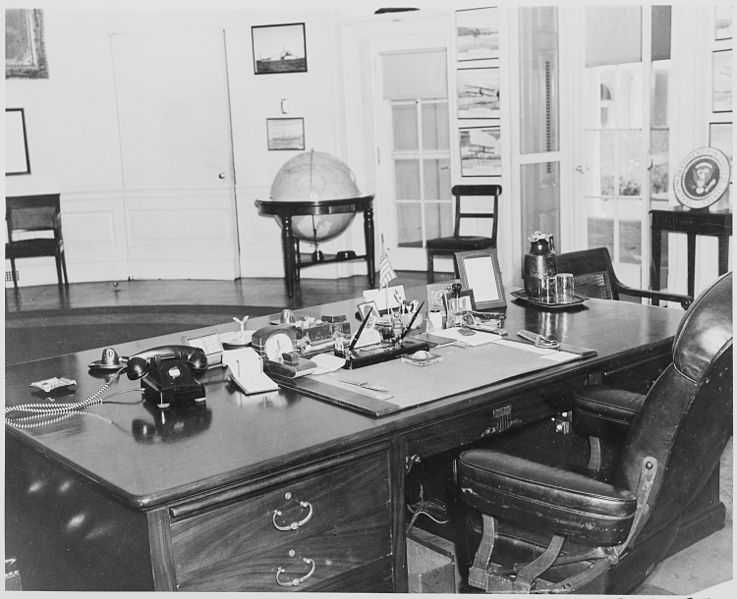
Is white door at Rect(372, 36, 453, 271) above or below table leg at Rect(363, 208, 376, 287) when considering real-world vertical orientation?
above

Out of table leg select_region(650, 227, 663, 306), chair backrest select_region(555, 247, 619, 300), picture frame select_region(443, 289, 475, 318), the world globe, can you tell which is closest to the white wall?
the world globe

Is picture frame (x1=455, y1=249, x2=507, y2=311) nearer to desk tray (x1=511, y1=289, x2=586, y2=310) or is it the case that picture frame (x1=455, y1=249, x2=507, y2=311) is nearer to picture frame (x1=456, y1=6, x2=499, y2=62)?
desk tray (x1=511, y1=289, x2=586, y2=310)

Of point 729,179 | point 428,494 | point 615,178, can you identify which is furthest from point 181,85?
point 428,494

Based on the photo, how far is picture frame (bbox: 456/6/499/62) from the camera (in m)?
7.28

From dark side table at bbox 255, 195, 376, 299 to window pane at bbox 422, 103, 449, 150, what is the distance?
3.78 feet

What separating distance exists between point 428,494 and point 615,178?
4.32 metres

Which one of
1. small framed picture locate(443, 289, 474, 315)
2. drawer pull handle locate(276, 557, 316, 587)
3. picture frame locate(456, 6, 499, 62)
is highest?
picture frame locate(456, 6, 499, 62)

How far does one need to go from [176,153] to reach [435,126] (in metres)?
2.47

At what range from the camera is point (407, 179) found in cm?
826

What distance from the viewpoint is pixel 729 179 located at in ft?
18.8

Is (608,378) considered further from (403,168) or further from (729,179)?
(403,168)

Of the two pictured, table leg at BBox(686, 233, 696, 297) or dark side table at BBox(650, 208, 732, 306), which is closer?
dark side table at BBox(650, 208, 732, 306)

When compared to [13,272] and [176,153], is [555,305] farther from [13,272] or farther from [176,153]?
[13,272]

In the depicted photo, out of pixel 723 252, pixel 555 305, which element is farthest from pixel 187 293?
pixel 555 305
